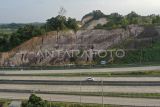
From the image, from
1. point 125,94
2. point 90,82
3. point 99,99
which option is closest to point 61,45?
point 90,82

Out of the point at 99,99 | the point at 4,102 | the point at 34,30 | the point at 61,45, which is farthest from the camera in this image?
the point at 34,30

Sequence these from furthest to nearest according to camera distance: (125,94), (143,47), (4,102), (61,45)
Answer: (61,45), (143,47), (125,94), (4,102)

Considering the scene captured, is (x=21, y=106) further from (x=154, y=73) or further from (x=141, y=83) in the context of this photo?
(x=154, y=73)

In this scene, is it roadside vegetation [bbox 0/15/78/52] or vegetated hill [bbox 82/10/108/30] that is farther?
vegetated hill [bbox 82/10/108/30]

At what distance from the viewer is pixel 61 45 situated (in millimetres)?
68750

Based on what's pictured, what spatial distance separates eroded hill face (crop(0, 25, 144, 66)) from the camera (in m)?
66.1

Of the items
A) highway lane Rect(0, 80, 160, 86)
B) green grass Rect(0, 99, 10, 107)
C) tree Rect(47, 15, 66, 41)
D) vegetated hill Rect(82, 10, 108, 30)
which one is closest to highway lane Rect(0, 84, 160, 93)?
highway lane Rect(0, 80, 160, 86)

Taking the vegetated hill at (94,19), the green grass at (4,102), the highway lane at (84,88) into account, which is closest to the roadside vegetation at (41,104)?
the green grass at (4,102)

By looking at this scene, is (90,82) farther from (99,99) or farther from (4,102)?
(4,102)

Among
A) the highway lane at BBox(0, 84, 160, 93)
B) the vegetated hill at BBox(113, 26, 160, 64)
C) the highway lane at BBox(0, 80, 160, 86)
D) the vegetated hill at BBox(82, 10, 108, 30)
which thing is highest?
the vegetated hill at BBox(82, 10, 108, 30)

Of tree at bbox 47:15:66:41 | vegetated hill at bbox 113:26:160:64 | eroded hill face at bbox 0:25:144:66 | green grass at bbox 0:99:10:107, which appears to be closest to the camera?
green grass at bbox 0:99:10:107

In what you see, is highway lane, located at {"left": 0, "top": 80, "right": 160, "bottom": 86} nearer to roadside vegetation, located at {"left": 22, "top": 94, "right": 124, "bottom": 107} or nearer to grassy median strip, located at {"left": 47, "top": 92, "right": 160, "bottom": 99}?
grassy median strip, located at {"left": 47, "top": 92, "right": 160, "bottom": 99}

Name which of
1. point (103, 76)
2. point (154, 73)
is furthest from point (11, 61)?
point (154, 73)

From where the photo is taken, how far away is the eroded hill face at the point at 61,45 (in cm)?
6612
